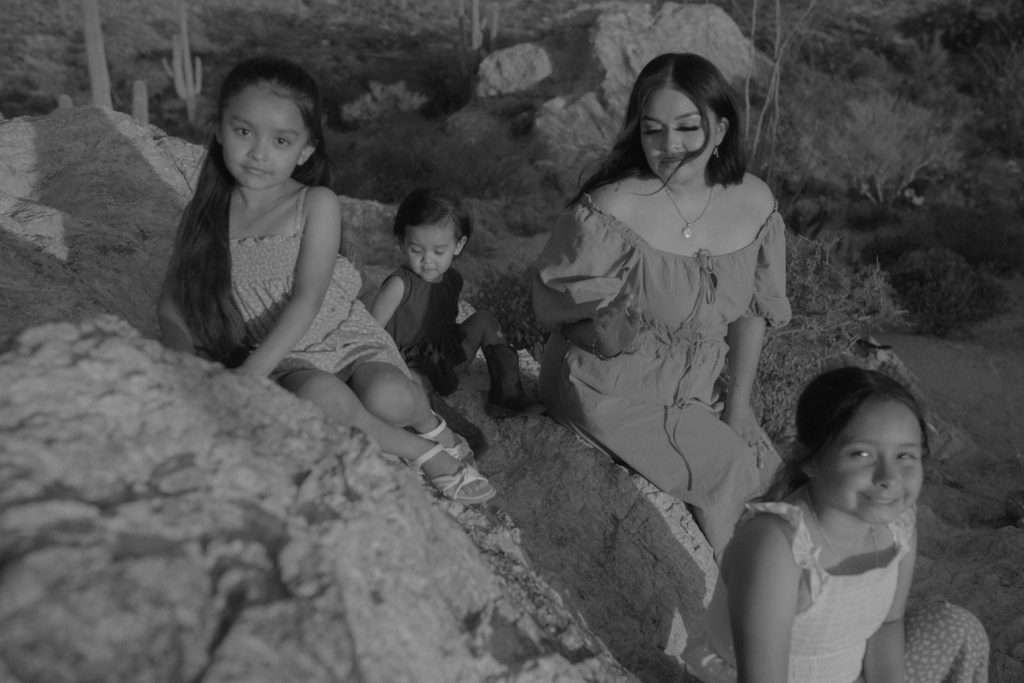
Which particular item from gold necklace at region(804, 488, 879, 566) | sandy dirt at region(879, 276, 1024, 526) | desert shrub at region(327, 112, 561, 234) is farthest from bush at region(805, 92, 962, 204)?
gold necklace at region(804, 488, 879, 566)

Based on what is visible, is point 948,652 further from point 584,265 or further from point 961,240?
point 961,240

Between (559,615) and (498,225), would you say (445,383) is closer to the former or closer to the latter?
(559,615)

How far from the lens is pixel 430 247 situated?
10.8 feet

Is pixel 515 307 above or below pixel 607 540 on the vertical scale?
below

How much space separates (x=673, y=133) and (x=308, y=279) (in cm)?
117

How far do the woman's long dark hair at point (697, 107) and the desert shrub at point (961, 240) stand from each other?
628cm

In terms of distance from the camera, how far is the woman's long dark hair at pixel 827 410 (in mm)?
2000

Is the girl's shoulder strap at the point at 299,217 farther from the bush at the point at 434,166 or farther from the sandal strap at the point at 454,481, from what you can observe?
the bush at the point at 434,166

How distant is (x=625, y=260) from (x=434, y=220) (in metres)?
0.70

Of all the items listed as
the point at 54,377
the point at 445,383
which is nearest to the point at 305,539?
the point at 54,377

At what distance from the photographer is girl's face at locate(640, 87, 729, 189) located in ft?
9.18

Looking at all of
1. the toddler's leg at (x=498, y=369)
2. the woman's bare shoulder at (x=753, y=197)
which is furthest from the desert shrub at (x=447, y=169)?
the woman's bare shoulder at (x=753, y=197)

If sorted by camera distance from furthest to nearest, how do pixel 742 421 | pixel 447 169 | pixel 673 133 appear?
1. pixel 447 169
2. pixel 742 421
3. pixel 673 133

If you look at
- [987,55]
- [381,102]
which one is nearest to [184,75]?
[381,102]
